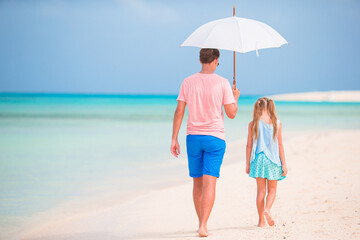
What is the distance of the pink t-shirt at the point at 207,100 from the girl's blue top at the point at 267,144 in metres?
0.46

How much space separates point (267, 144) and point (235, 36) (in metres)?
1.03

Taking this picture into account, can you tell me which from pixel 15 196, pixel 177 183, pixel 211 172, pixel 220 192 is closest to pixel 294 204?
pixel 220 192

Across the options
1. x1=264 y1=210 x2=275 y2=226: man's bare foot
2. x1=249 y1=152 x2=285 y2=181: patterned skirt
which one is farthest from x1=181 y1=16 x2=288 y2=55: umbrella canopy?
x1=264 y1=210 x2=275 y2=226: man's bare foot

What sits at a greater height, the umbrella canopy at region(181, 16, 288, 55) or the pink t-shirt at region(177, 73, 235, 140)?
the umbrella canopy at region(181, 16, 288, 55)

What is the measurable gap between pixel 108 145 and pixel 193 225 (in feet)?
25.0

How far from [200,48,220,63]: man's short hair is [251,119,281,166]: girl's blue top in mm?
753

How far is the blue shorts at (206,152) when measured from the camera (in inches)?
134

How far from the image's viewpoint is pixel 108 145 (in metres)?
11.4

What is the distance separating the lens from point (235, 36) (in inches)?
144

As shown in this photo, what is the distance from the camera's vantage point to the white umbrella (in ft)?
11.7

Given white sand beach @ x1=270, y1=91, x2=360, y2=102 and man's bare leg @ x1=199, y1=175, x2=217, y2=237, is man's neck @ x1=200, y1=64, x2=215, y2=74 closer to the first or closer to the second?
man's bare leg @ x1=199, y1=175, x2=217, y2=237

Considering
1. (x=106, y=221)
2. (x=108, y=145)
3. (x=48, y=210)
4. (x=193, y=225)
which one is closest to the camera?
(x=193, y=225)

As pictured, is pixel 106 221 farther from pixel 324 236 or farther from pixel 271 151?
pixel 324 236

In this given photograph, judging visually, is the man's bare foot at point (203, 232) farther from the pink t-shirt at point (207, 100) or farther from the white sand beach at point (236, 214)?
the pink t-shirt at point (207, 100)
